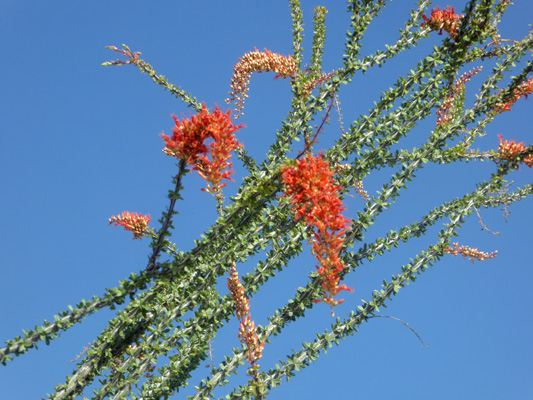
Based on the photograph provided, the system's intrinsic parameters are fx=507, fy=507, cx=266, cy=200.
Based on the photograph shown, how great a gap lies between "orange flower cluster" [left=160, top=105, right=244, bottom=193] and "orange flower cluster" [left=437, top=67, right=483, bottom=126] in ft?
8.44

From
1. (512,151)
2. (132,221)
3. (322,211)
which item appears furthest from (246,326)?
(512,151)

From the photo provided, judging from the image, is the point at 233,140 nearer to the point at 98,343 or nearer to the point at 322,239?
the point at 322,239

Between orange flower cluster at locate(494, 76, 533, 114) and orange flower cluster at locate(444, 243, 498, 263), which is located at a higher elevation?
orange flower cluster at locate(494, 76, 533, 114)

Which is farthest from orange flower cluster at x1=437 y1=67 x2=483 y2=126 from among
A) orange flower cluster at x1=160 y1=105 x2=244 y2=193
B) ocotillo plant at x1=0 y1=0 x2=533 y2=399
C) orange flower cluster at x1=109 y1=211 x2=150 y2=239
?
orange flower cluster at x1=109 y1=211 x2=150 y2=239

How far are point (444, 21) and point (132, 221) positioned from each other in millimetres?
4052

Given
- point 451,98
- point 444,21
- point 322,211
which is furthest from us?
point 451,98

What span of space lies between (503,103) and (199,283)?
362cm

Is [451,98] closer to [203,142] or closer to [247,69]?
[247,69]

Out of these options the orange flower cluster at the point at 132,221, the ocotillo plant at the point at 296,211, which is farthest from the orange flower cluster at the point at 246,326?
the orange flower cluster at the point at 132,221

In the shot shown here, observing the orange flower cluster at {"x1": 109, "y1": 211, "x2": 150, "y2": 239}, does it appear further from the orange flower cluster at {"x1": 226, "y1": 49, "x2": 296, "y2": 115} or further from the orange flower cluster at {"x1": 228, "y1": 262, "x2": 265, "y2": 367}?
the orange flower cluster at {"x1": 228, "y1": 262, "x2": 265, "y2": 367}

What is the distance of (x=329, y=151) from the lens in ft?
15.1

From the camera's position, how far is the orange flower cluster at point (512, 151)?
17.5 feet

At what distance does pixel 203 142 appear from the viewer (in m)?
3.38

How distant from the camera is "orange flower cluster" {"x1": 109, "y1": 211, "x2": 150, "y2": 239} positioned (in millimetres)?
5895
